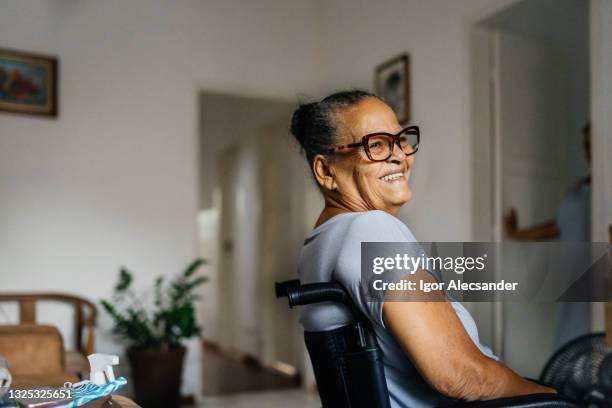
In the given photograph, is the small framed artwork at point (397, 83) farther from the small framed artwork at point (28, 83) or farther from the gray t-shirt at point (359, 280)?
the gray t-shirt at point (359, 280)

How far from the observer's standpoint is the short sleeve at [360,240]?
971 millimetres

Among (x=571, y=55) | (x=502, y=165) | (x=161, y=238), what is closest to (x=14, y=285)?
(x=161, y=238)

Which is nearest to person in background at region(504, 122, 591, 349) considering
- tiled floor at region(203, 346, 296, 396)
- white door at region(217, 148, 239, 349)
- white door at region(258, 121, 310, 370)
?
white door at region(258, 121, 310, 370)

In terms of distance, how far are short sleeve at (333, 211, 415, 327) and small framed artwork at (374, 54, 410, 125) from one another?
2.74 m

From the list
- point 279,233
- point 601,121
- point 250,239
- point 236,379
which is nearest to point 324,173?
point 601,121

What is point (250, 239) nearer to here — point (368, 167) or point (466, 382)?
point (368, 167)

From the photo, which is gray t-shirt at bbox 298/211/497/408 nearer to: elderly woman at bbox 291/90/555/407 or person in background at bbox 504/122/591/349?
elderly woman at bbox 291/90/555/407

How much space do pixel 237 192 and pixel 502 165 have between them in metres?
3.47

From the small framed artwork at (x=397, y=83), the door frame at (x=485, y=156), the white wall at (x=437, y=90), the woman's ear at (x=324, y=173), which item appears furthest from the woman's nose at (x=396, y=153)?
the small framed artwork at (x=397, y=83)

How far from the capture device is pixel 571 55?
363 centimetres

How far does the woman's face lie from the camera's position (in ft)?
3.56

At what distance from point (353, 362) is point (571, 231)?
247 cm

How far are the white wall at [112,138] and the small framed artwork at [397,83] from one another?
951mm

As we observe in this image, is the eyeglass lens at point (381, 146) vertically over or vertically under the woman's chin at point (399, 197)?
over
